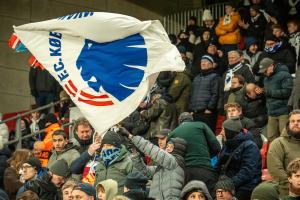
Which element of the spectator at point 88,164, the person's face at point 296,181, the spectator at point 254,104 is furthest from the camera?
the spectator at point 254,104

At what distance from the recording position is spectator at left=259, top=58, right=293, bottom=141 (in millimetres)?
14938

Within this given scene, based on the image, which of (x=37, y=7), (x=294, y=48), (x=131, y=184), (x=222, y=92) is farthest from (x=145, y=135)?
(x=37, y=7)

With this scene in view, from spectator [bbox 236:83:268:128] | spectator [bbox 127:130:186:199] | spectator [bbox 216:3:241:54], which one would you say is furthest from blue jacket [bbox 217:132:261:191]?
spectator [bbox 216:3:241:54]

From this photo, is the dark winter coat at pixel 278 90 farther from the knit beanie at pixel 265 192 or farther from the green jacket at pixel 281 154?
the knit beanie at pixel 265 192

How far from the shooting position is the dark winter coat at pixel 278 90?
1502 cm

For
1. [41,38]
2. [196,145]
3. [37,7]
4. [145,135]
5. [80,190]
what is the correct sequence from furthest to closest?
[37,7]
[145,135]
[196,145]
[41,38]
[80,190]

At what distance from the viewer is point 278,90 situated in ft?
49.6

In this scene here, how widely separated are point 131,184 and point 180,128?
1.62 m

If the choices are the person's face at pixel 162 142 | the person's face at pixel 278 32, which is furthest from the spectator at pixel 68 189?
the person's face at pixel 278 32

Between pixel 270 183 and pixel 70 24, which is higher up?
pixel 70 24

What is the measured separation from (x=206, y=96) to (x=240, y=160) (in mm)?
4296

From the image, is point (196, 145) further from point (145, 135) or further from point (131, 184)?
point (145, 135)

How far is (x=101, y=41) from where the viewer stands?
11.8 m

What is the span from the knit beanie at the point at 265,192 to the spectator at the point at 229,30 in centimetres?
795
